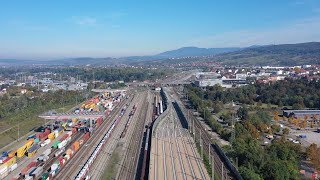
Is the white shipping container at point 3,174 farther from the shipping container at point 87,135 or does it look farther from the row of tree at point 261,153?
the row of tree at point 261,153

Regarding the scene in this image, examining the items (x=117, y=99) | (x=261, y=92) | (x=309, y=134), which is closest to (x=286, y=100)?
(x=261, y=92)

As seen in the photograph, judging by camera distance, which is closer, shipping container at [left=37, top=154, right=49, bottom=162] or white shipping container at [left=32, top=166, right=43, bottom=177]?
white shipping container at [left=32, top=166, right=43, bottom=177]

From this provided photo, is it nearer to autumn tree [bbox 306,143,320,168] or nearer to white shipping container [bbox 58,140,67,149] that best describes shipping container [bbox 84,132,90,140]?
white shipping container [bbox 58,140,67,149]

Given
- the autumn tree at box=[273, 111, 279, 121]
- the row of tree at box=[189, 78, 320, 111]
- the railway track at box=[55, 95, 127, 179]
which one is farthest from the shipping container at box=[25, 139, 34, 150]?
the autumn tree at box=[273, 111, 279, 121]

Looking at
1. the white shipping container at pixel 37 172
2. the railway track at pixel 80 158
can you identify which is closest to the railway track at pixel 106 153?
the railway track at pixel 80 158

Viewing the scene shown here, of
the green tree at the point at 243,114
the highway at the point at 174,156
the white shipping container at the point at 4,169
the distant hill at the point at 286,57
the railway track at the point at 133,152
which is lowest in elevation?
the railway track at the point at 133,152

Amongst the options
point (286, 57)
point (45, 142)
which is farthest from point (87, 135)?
point (286, 57)

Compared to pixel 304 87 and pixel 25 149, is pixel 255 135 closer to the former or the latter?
pixel 25 149
